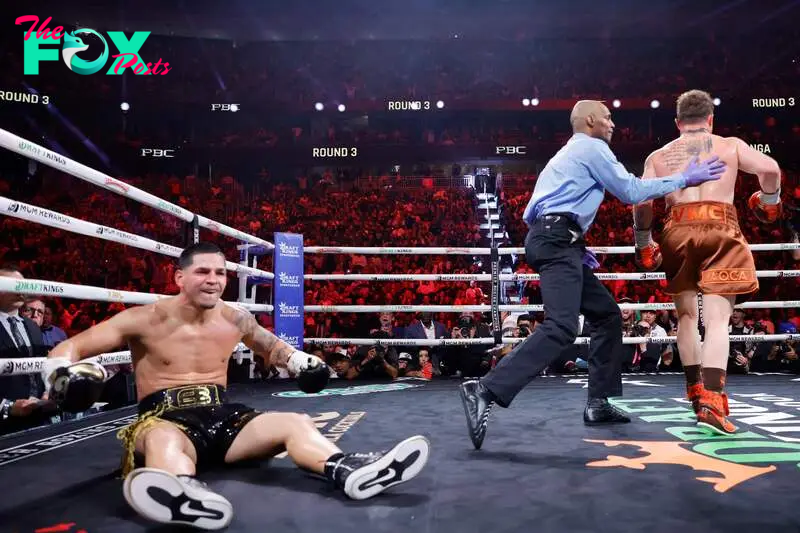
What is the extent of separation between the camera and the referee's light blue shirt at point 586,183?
2219 millimetres

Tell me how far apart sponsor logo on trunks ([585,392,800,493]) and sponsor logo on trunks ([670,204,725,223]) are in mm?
760

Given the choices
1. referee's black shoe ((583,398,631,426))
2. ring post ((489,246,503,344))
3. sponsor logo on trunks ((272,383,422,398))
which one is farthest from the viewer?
ring post ((489,246,503,344))

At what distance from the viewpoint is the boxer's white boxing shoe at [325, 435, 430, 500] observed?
139 cm

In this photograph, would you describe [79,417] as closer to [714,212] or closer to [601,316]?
[601,316]

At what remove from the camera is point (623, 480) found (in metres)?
1.49

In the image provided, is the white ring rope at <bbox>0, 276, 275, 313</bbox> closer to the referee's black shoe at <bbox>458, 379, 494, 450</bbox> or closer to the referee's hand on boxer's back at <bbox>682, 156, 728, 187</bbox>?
the referee's black shoe at <bbox>458, 379, 494, 450</bbox>

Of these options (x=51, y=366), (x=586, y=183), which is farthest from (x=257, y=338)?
(x=586, y=183)

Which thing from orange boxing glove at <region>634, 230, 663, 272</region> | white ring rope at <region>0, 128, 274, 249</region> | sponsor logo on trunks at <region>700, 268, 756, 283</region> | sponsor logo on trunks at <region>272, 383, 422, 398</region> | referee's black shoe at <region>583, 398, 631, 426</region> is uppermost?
white ring rope at <region>0, 128, 274, 249</region>

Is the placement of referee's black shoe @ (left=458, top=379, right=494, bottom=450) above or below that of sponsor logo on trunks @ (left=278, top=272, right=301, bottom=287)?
below

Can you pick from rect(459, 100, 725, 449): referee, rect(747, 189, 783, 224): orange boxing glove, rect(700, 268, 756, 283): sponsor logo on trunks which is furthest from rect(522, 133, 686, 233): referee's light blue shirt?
rect(747, 189, 783, 224): orange boxing glove

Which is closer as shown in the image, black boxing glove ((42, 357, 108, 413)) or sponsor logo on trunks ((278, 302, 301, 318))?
black boxing glove ((42, 357, 108, 413))

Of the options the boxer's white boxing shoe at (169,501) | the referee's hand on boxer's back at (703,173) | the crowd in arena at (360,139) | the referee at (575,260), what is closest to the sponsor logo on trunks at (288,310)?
the crowd in arena at (360,139)

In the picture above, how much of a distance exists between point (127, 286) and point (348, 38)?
10.8 metres

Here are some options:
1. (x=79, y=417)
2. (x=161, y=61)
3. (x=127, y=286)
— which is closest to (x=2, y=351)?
(x=79, y=417)
